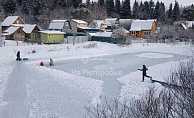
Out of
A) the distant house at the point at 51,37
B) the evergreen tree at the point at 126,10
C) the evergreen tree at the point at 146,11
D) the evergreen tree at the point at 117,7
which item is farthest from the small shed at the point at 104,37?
the evergreen tree at the point at 146,11

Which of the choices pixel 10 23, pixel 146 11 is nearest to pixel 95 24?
pixel 10 23

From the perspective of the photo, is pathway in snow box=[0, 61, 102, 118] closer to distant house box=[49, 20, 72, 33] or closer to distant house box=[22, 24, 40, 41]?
distant house box=[22, 24, 40, 41]

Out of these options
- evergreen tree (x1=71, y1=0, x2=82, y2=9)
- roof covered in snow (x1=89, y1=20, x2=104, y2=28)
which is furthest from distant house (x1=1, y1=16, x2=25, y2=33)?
evergreen tree (x1=71, y1=0, x2=82, y2=9)

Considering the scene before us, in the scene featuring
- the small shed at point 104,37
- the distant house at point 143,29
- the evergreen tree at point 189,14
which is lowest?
the small shed at point 104,37

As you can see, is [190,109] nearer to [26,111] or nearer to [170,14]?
[26,111]

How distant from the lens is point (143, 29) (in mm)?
45625

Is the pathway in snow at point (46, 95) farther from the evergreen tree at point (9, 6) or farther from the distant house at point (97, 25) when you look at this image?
the evergreen tree at point (9, 6)

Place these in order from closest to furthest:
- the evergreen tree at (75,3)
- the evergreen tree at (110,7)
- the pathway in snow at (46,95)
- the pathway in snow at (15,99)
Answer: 1. the pathway in snow at (15,99)
2. the pathway in snow at (46,95)
3. the evergreen tree at (75,3)
4. the evergreen tree at (110,7)

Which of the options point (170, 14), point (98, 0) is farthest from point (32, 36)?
point (170, 14)

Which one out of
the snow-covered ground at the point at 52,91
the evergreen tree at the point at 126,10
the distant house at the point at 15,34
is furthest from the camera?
the evergreen tree at the point at 126,10

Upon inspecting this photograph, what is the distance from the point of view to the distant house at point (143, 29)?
45250 mm

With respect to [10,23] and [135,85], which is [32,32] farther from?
[135,85]

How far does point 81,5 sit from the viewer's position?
198 feet

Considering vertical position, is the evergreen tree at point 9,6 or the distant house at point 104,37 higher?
the evergreen tree at point 9,6
